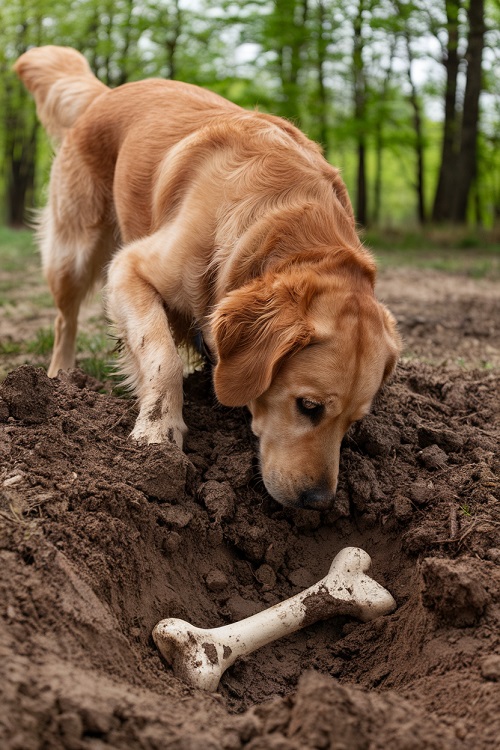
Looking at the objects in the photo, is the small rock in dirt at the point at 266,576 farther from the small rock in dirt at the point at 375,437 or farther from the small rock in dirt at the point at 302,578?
→ the small rock in dirt at the point at 375,437

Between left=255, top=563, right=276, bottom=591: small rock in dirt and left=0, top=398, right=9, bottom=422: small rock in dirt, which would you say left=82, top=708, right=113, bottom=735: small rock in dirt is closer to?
left=255, top=563, right=276, bottom=591: small rock in dirt

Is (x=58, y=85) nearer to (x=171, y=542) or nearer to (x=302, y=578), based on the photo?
(x=171, y=542)

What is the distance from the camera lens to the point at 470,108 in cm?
1585

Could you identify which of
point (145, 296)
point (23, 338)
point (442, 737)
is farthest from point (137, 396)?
point (23, 338)

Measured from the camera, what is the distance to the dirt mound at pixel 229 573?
71.6 inches

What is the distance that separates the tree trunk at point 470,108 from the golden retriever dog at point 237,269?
12.3 metres

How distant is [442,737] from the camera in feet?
6.13

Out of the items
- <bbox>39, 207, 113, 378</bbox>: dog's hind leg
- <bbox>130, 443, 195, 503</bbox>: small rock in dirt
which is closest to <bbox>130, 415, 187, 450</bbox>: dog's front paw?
<bbox>130, 443, 195, 503</bbox>: small rock in dirt

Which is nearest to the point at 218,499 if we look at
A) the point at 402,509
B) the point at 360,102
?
the point at 402,509

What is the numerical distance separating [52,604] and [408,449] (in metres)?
1.97

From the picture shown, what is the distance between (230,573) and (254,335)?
38.6 inches

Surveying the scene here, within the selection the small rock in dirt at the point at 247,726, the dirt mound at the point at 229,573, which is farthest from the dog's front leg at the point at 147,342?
the small rock in dirt at the point at 247,726

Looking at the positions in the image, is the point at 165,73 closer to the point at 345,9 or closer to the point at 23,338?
the point at 345,9

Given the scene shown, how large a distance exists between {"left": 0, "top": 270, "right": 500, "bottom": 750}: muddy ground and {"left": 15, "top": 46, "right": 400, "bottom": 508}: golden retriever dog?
0.87 feet
